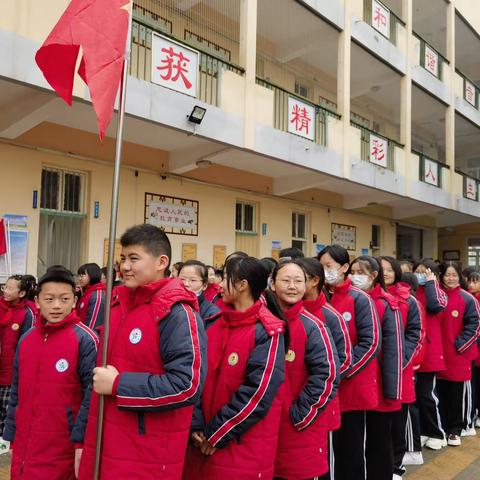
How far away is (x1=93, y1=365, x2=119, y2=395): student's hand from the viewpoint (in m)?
1.80

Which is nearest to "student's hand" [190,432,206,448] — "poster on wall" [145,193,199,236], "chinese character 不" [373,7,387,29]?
"poster on wall" [145,193,199,236]

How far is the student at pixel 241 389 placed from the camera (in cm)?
212

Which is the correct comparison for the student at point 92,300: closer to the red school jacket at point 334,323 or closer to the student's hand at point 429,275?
the red school jacket at point 334,323

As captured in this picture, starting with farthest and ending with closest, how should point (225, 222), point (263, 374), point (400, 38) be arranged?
point (400, 38) < point (225, 222) < point (263, 374)

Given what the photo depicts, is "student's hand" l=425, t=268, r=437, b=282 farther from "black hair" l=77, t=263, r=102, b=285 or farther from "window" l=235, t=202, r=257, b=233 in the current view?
"window" l=235, t=202, r=257, b=233

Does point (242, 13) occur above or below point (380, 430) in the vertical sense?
above

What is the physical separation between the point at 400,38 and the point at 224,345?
11456mm

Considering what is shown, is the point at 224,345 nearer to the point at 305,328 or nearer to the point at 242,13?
the point at 305,328

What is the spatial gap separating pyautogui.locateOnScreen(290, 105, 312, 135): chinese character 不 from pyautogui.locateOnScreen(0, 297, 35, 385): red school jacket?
589 centimetres

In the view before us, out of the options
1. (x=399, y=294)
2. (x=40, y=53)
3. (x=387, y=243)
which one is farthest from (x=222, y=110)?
(x=387, y=243)

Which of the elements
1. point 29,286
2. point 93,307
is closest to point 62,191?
point 29,286

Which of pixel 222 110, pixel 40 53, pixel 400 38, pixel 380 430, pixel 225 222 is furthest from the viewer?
pixel 400 38

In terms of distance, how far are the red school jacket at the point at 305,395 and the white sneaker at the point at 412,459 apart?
214 cm

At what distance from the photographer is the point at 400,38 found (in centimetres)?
1174
